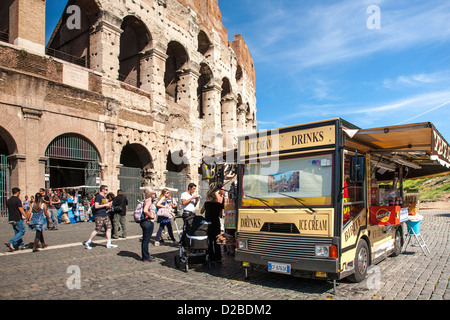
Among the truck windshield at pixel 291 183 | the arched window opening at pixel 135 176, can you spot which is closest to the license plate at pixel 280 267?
the truck windshield at pixel 291 183

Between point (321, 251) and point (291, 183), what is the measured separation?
116cm

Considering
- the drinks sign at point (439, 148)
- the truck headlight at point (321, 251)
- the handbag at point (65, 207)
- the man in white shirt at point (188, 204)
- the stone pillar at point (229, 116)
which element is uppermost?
the stone pillar at point (229, 116)

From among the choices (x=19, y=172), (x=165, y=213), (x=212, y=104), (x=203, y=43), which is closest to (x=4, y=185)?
(x=19, y=172)

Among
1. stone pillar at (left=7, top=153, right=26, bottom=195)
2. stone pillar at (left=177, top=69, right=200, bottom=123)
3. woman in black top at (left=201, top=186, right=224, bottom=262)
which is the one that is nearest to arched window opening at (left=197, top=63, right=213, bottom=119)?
stone pillar at (left=177, top=69, right=200, bottom=123)

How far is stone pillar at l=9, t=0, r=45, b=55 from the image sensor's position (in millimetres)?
14102

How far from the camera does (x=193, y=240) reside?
6375 mm

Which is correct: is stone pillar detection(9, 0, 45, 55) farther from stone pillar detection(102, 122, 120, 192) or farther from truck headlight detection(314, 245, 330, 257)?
truck headlight detection(314, 245, 330, 257)

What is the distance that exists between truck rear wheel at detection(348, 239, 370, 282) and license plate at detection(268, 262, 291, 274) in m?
1.22

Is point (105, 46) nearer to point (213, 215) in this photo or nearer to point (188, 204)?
point (188, 204)

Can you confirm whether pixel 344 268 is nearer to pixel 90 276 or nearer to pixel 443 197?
pixel 90 276

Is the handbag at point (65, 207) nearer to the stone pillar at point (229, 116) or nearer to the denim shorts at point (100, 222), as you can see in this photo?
the denim shorts at point (100, 222)

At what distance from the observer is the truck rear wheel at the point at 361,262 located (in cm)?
536

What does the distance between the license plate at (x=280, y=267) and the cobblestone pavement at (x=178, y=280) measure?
33 cm
